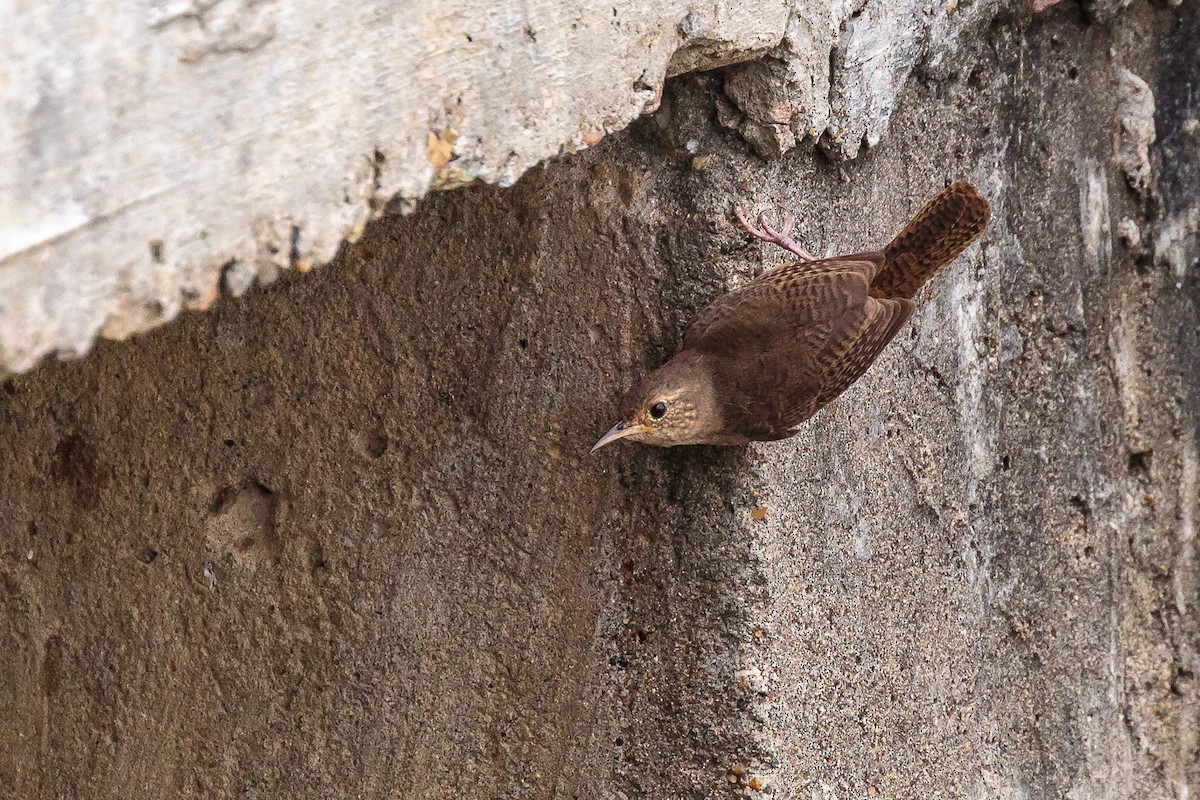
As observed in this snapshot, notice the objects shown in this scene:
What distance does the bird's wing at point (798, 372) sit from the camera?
266cm

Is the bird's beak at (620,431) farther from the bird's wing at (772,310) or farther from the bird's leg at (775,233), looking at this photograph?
the bird's leg at (775,233)

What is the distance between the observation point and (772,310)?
2746 mm

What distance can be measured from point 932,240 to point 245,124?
1.89 metres

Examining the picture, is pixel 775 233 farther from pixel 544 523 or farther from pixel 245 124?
pixel 245 124

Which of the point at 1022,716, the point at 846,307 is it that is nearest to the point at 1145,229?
the point at 1022,716

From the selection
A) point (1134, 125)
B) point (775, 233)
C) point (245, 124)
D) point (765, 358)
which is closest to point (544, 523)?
point (765, 358)

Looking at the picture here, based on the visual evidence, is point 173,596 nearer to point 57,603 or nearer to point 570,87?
point 57,603

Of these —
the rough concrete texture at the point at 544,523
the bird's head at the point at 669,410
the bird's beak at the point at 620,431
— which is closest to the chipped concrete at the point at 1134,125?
the rough concrete texture at the point at 544,523

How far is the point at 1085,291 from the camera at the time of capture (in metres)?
4.20

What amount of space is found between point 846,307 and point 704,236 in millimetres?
361

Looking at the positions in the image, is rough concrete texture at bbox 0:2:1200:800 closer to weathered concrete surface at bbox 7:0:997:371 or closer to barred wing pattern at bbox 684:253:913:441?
barred wing pattern at bbox 684:253:913:441

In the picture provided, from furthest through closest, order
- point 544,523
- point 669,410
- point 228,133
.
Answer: point 544,523, point 669,410, point 228,133

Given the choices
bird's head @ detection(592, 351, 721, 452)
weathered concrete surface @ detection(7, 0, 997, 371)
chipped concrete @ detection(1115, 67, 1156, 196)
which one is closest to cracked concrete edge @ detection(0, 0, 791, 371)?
weathered concrete surface @ detection(7, 0, 997, 371)

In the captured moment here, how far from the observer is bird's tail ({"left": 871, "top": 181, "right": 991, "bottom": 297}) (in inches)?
119
